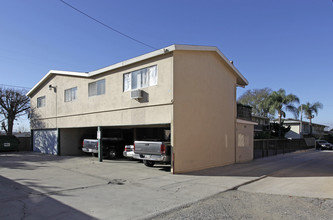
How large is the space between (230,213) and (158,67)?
7.90 metres

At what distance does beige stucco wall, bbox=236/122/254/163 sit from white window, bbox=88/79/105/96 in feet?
30.3

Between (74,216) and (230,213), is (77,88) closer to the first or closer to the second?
(74,216)

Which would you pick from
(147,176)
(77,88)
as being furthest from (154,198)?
(77,88)

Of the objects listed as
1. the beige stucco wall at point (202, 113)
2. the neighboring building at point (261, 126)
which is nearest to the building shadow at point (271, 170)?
the beige stucco wall at point (202, 113)

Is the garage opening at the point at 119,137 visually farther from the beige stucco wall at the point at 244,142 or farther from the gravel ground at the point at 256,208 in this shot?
the gravel ground at the point at 256,208

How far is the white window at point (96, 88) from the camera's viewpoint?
1542 centimetres

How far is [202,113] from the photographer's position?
12648 mm

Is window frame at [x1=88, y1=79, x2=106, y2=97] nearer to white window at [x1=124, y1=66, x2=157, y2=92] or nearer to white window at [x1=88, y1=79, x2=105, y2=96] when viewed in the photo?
white window at [x1=88, y1=79, x2=105, y2=96]

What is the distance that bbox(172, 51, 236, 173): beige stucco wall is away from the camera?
11250 mm

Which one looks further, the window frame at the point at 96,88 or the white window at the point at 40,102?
the white window at the point at 40,102

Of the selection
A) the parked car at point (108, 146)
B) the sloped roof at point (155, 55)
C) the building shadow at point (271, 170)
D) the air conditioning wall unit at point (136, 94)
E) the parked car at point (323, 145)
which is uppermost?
the sloped roof at point (155, 55)

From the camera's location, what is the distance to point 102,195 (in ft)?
23.1

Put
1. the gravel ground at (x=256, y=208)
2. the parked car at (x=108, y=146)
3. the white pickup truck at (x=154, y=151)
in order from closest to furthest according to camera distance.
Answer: the gravel ground at (x=256, y=208), the white pickup truck at (x=154, y=151), the parked car at (x=108, y=146)

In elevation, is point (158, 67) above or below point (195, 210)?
above
